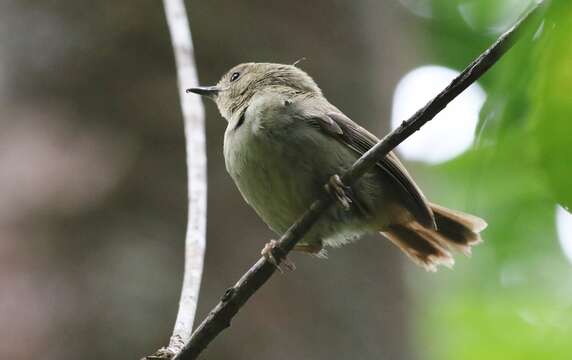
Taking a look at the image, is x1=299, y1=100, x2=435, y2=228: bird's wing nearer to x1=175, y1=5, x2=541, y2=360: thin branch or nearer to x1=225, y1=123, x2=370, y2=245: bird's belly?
x1=225, y1=123, x2=370, y2=245: bird's belly

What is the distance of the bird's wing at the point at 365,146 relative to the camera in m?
3.14

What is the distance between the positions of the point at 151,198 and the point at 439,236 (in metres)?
1.52

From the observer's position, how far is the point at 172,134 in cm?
405

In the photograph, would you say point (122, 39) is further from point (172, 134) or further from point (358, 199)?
point (358, 199)

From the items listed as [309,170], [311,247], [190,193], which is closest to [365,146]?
[309,170]

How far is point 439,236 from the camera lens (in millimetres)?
3768

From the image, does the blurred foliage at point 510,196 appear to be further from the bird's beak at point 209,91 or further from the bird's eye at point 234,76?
the bird's beak at point 209,91

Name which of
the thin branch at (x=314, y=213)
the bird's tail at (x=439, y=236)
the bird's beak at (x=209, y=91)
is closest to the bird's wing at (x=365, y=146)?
the bird's tail at (x=439, y=236)

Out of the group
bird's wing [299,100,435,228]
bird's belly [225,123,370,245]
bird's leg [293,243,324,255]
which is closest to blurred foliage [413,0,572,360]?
bird's wing [299,100,435,228]

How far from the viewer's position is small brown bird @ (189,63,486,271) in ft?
9.86

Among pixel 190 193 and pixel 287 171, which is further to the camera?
pixel 287 171

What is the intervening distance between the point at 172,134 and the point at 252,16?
3.44 ft

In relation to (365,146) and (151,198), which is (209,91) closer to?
(151,198)

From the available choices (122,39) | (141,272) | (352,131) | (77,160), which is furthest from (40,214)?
(352,131)
